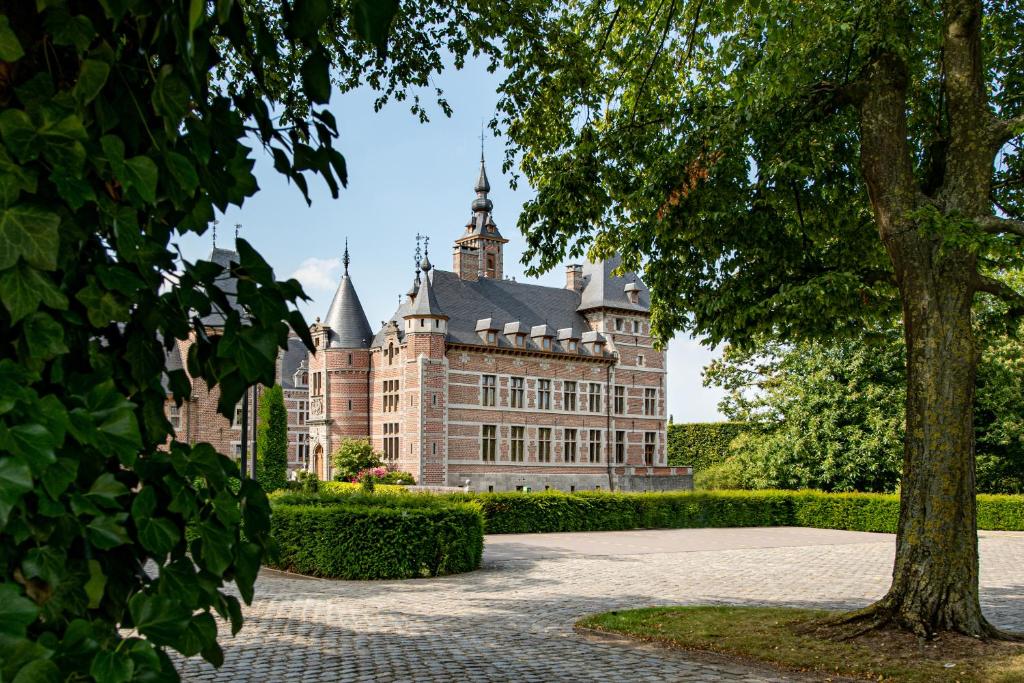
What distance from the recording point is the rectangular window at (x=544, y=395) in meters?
43.4

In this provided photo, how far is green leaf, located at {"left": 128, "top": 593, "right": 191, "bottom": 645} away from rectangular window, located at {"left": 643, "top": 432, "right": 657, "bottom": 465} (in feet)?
151

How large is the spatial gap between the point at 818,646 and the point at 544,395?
35.0 m

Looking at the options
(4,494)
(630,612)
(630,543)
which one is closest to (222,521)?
(4,494)

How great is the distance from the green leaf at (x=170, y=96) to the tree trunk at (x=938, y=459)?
336 inches

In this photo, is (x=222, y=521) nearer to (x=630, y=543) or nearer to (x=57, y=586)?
(x=57, y=586)

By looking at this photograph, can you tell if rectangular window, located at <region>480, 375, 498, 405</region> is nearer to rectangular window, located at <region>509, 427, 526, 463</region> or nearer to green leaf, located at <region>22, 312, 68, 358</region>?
rectangular window, located at <region>509, 427, 526, 463</region>

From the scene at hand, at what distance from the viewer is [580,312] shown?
154 feet

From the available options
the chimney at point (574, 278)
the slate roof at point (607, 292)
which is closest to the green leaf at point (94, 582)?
the slate roof at point (607, 292)

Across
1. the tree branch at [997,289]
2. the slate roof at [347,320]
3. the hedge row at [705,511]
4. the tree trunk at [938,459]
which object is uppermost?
the slate roof at [347,320]

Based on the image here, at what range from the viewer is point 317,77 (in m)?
1.84

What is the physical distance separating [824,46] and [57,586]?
389 inches

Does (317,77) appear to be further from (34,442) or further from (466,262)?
(466,262)

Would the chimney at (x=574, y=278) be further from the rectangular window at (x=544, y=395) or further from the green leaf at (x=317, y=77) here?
the green leaf at (x=317, y=77)

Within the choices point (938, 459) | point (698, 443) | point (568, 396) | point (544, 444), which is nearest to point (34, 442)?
point (938, 459)
